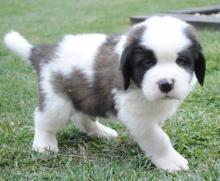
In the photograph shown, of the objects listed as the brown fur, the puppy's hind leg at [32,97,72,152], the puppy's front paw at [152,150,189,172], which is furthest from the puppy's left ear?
the puppy's hind leg at [32,97,72,152]

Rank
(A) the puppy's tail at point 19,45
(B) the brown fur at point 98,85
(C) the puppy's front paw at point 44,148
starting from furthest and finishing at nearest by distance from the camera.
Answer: (A) the puppy's tail at point 19,45, (C) the puppy's front paw at point 44,148, (B) the brown fur at point 98,85

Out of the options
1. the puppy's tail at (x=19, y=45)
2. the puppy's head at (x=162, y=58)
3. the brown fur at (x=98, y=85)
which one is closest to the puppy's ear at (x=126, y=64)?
the puppy's head at (x=162, y=58)

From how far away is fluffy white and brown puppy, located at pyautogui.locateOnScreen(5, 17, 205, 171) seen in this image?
4168 millimetres

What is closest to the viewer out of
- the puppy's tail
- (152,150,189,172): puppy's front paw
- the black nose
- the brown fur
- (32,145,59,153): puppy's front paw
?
the black nose

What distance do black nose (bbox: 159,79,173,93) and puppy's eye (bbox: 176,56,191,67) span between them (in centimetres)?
20

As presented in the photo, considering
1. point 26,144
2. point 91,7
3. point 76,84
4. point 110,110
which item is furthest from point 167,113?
point 91,7

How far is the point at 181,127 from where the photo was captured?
552 centimetres

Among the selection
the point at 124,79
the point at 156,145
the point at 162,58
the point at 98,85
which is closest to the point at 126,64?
the point at 124,79

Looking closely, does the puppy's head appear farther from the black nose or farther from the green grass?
the green grass

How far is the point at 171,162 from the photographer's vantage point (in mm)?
4535

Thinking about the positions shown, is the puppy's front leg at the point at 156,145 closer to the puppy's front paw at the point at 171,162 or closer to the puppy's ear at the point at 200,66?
the puppy's front paw at the point at 171,162

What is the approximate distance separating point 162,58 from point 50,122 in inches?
55.4

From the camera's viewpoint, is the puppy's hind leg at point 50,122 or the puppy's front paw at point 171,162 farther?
the puppy's hind leg at point 50,122

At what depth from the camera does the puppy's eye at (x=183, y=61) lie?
4.21 meters
